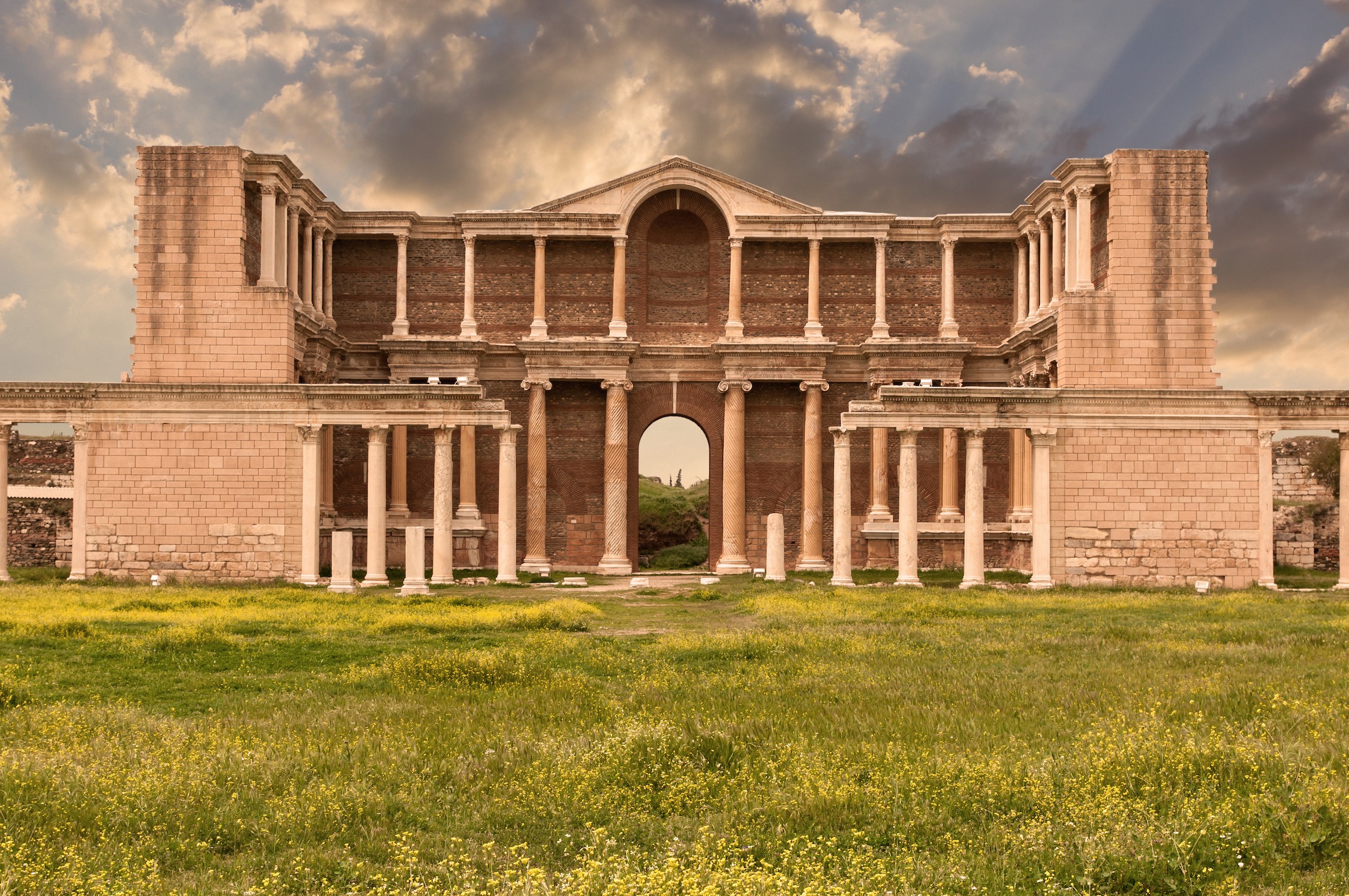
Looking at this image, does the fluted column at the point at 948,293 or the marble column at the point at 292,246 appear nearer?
the marble column at the point at 292,246

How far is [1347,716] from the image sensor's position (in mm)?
9867

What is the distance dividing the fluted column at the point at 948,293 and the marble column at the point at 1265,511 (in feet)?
32.4

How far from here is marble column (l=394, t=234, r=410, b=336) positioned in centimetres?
3450

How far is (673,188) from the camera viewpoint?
3481 cm

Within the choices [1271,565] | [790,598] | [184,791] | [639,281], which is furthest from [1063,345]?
[184,791]

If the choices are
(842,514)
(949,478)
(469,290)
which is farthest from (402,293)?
(949,478)

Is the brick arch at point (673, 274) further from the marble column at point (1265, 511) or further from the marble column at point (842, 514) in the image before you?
the marble column at point (1265, 511)

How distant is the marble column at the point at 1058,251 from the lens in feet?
103

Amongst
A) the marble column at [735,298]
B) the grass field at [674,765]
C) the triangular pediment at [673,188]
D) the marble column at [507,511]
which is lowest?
the grass field at [674,765]

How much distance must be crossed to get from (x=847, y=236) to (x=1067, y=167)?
7389 millimetres

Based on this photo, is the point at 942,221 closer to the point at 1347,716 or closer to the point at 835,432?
the point at 835,432

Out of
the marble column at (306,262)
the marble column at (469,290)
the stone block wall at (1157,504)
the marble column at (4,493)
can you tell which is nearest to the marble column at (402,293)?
the marble column at (469,290)

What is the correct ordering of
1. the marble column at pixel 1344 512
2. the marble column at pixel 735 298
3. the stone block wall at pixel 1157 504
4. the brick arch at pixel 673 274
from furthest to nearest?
the brick arch at pixel 673 274 → the marble column at pixel 735 298 → the stone block wall at pixel 1157 504 → the marble column at pixel 1344 512

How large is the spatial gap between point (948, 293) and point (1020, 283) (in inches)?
95.7
